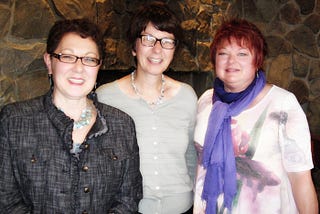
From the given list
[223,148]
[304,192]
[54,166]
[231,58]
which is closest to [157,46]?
[231,58]

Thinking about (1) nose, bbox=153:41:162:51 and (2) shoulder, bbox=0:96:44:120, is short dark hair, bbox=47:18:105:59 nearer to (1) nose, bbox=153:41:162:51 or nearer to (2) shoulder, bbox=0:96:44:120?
(2) shoulder, bbox=0:96:44:120

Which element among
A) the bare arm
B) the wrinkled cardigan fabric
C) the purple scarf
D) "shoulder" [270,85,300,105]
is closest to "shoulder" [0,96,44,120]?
the wrinkled cardigan fabric

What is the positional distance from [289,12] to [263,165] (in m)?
3.40

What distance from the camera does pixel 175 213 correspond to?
1.66 meters

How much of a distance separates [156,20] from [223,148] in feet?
2.16

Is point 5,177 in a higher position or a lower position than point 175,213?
higher

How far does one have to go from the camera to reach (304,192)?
156 cm

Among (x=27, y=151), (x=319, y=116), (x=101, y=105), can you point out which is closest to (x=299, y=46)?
(x=319, y=116)

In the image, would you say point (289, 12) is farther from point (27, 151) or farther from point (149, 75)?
point (27, 151)

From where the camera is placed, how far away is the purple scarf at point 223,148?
163 cm

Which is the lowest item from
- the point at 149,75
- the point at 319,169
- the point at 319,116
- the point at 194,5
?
the point at 319,169

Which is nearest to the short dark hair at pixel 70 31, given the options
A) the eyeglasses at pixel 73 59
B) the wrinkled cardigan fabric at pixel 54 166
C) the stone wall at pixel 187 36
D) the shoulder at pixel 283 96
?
the eyeglasses at pixel 73 59

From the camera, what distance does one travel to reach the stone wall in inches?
95.4

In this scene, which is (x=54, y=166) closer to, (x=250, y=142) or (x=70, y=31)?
(x=70, y=31)
